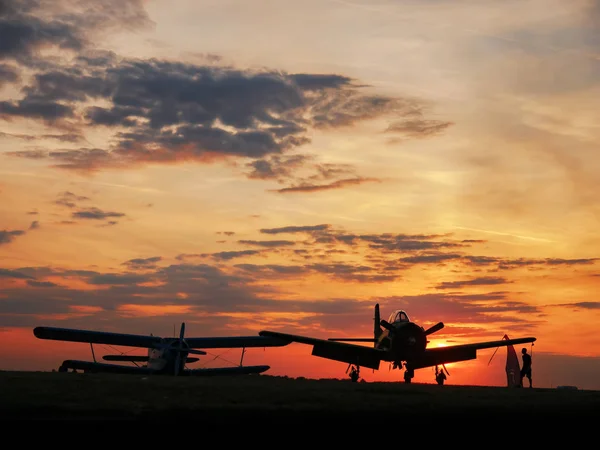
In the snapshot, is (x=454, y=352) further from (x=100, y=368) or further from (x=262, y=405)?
(x=262, y=405)

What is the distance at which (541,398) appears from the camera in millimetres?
31656

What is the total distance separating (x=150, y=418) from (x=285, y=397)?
8.13 metres

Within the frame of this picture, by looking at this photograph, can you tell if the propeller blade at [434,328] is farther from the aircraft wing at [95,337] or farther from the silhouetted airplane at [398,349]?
the aircraft wing at [95,337]

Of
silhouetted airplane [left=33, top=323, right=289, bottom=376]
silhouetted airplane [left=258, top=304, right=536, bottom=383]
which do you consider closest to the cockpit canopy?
silhouetted airplane [left=258, top=304, right=536, bottom=383]

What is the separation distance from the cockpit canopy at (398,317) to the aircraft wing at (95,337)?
1784 cm

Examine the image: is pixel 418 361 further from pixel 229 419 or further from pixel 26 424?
pixel 26 424

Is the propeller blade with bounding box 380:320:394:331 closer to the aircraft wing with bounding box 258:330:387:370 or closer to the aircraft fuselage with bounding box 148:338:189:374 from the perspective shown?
the aircraft wing with bounding box 258:330:387:370

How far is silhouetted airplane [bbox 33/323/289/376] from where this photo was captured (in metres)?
54.5

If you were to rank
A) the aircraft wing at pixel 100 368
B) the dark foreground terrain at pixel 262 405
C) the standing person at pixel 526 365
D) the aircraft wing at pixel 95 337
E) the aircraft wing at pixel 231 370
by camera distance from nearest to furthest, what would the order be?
the dark foreground terrain at pixel 262 405
the standing person at pixel 526 365
the aircraft wing at pixel 100 368
the aircraft wing at pixel 95 337
the aircraft wing at pixel 231 370

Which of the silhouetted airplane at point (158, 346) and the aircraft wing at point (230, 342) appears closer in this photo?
the silhouetted airplane at point (158, 346)

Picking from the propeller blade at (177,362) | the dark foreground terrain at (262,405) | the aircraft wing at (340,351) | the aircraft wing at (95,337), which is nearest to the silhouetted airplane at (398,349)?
the aircraft wing at (340,351)

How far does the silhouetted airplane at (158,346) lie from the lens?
5450 centimetres

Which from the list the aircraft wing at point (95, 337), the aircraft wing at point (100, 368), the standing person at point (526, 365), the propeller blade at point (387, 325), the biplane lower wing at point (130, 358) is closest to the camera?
the standing person at point (526, 365)

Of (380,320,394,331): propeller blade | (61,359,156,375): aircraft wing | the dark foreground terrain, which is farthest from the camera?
(61,359,156,375): aircraft wing
